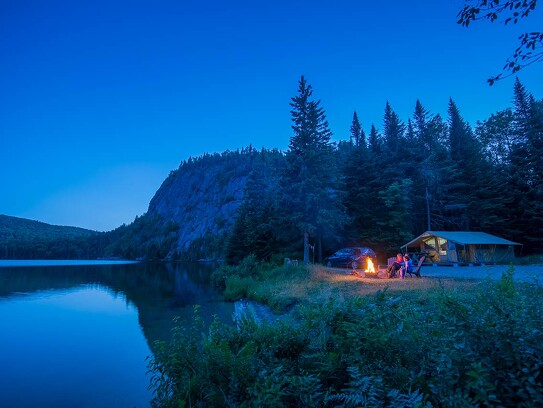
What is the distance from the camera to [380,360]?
3.99 metres

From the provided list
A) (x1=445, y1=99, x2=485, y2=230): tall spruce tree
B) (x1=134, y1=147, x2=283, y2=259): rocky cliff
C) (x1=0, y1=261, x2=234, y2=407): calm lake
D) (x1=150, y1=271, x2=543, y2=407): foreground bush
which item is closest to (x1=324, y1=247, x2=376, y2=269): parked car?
(x1=0, y1=261, x2=234, y2=407): calm lake

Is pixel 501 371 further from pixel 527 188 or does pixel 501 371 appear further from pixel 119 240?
pixel 119 240

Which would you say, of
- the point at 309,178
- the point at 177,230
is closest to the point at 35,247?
the point at 177,230

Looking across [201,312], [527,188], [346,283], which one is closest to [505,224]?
[527,188]

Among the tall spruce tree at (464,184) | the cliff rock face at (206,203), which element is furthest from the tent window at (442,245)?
the cliff rock face at (206,203)

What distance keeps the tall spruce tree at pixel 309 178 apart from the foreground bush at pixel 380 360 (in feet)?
71.5

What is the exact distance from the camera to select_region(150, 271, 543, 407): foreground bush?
8.94ft

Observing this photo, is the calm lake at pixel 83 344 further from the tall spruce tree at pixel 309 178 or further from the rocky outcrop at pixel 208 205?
the rocky outcrop at pixel 208 205

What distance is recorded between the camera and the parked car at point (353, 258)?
2509cm

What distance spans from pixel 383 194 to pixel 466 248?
9.19 metres

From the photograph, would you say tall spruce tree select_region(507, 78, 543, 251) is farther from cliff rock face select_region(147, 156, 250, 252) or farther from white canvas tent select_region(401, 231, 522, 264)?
cliff rock face select_region(147, 156, 250, 252)

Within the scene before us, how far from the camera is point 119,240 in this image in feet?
572

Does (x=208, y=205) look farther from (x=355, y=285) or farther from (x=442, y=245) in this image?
(x=355, y=285)

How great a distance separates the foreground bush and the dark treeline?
2254cm
